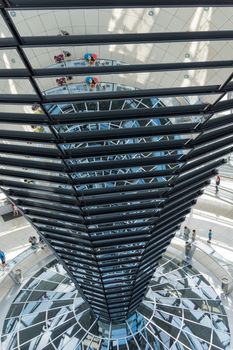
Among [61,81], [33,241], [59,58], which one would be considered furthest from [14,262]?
[59,58]

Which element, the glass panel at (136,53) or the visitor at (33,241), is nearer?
the glass panel at (136,53)

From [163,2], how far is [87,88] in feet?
22.6

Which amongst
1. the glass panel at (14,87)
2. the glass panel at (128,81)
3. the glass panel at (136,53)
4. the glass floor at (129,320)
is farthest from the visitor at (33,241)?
the glass panel at (136,53)

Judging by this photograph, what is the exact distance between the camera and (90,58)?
998cm

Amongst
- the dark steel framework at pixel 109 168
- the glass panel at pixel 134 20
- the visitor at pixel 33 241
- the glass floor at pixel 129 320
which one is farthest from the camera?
the visitor at pixel 33 241

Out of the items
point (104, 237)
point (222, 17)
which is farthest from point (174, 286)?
point (222, 17)

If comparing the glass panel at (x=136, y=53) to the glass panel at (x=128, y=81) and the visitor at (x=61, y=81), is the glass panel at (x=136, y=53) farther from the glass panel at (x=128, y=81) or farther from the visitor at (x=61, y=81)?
the visitor at (x=61, y=81)

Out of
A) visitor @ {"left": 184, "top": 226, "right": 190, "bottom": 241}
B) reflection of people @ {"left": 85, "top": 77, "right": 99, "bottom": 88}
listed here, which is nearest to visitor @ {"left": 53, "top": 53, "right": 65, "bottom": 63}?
reflection of people @ {"left": 85, "top": 77, "right": 99, "bottom": 88}

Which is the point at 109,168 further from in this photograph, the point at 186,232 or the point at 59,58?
the point at 186,232

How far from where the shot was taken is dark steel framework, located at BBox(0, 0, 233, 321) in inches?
189

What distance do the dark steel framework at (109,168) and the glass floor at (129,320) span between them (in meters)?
1.44

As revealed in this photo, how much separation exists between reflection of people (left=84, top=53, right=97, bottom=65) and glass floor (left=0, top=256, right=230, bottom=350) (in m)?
9.93

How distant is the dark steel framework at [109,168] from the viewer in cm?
480

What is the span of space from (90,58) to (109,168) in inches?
149
